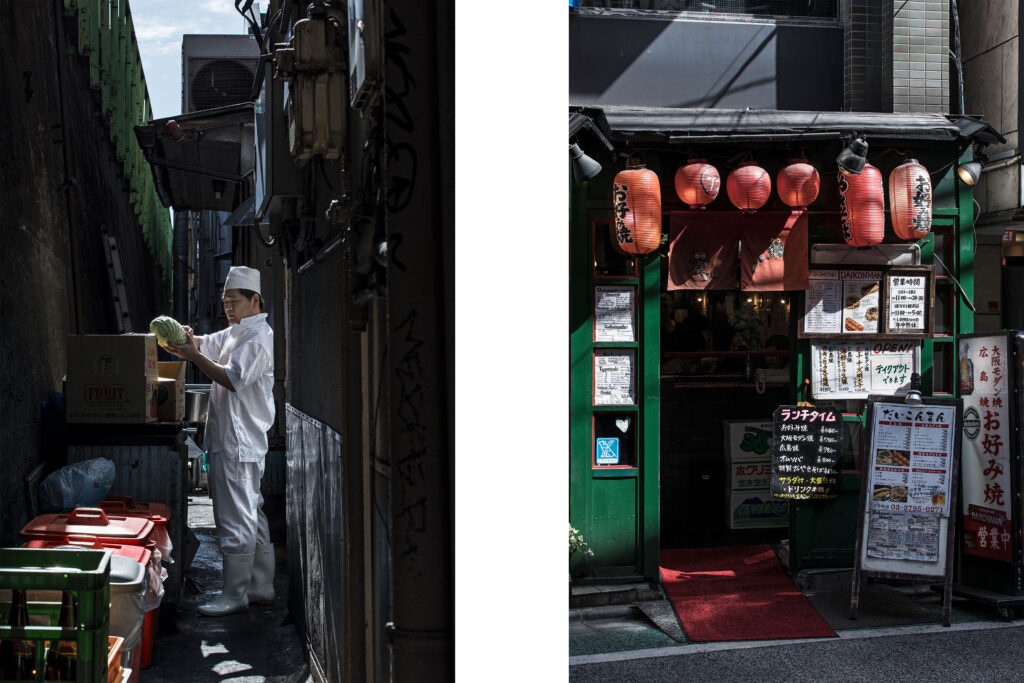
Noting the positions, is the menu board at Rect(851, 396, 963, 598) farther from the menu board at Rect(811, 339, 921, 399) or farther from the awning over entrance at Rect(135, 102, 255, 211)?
the awning over entrance at Rect(135, 102, 255, 211)

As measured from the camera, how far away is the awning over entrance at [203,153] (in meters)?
11.4

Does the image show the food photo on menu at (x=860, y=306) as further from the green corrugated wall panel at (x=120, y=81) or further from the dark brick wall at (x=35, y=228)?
the green corrugated wall panel at (x=120, y=81)

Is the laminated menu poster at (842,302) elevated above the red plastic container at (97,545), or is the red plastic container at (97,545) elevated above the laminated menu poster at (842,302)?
the laminated menu poster at (842,302)

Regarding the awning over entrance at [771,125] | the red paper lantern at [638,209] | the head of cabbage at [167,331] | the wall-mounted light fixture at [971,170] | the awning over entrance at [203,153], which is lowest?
the head of cabbage at [167,331]

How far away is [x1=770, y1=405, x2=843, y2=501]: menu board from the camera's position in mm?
9352

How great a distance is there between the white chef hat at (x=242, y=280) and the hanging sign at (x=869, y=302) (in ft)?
17.5

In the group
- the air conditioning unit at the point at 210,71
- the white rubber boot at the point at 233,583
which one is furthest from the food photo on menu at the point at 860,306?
the air conditioning unit at the point at 210,71

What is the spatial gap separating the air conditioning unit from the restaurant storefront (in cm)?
1445

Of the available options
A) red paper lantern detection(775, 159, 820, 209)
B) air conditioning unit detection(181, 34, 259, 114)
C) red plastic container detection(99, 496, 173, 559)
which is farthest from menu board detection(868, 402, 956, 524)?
air conditioning unit detection(181, 34, 259, 114)

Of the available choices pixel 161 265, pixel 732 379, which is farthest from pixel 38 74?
pixel 161 265

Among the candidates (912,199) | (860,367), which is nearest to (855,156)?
(912,199)

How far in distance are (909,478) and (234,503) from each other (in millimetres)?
5919

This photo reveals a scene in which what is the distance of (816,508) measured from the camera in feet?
31.0

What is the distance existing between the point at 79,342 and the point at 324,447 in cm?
276
